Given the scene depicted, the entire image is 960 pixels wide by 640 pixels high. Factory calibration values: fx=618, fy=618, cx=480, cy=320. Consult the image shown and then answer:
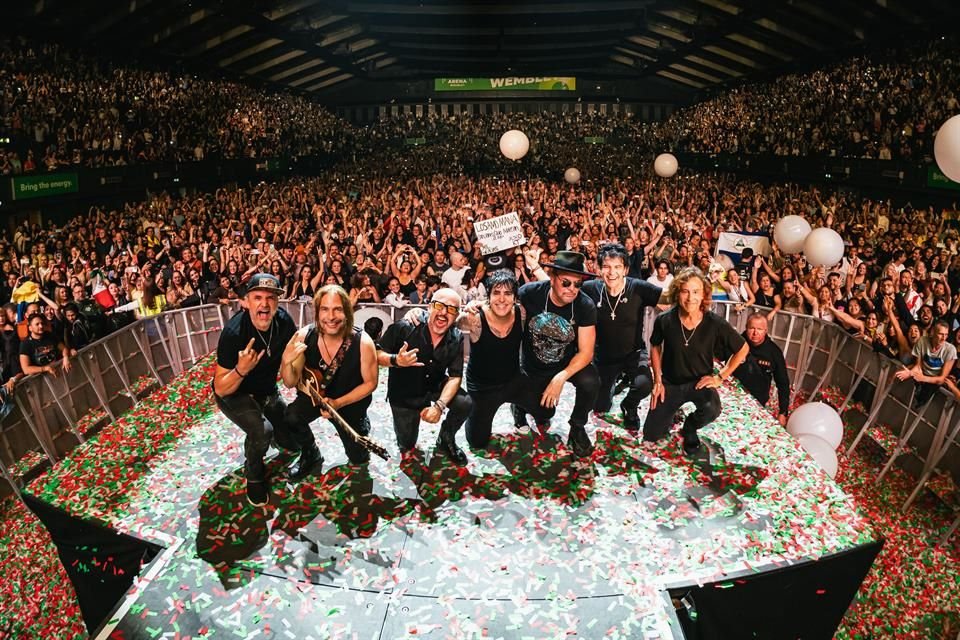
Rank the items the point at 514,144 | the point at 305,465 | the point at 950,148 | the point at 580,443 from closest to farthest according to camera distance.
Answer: the point at 305,465 → the point at 580,443 → the point at 950,148 → the point at 514,144

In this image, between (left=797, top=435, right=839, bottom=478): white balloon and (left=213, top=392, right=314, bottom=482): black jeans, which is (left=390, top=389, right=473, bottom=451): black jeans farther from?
(left=797, top=435, right=839, bottom=478): white balloon

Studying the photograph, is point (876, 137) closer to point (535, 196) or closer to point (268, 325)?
point (535, 196)

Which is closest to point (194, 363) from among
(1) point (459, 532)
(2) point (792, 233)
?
(1) point (459, 532)

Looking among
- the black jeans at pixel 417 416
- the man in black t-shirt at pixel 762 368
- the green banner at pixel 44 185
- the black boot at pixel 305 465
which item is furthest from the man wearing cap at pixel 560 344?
the green banner at pixel 44 185

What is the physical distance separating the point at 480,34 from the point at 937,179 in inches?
672

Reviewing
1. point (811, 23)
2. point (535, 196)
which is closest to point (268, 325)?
point (535, 196)

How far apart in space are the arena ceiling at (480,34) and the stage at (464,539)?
47.5 feet

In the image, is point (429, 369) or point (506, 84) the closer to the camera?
point (429, 369)

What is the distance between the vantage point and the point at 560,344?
3988 mm

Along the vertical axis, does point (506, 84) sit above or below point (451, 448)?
above

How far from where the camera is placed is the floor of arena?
9.46ft

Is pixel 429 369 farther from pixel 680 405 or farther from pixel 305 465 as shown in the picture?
pixel 680 405

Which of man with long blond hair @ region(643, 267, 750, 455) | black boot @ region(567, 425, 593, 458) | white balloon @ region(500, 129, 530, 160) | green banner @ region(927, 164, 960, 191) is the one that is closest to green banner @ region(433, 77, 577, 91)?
green banner @ region(927, 164, 960, 191)

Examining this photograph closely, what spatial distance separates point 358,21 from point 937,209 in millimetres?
18937
